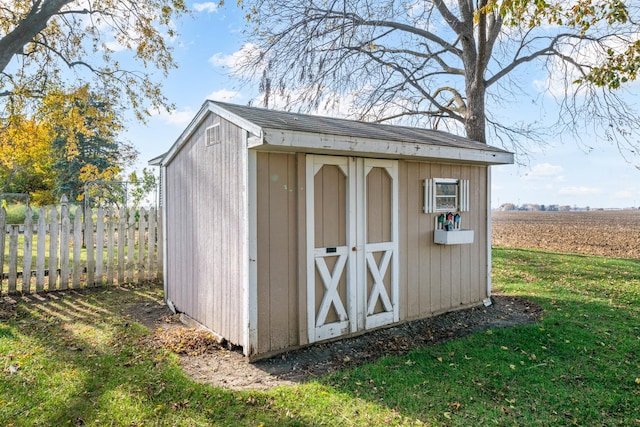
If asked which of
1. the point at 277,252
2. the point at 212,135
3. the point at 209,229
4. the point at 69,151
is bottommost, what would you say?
the point at 277,252

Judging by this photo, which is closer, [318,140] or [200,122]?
[318,140]

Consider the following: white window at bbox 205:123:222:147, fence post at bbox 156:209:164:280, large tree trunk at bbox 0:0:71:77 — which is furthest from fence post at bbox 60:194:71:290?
white window at bbox 205:123:222:147

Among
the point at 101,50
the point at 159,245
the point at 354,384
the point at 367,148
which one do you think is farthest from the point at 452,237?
the point at 101,50

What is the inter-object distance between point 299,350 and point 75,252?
4687 millimetres

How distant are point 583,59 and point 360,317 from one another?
10066 millimetres

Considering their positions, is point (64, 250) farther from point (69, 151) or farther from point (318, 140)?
point (69, 151)

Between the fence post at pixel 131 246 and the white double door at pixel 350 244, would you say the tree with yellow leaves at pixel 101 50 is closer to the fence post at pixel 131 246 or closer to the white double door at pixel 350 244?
the fence post at pixel 131 246

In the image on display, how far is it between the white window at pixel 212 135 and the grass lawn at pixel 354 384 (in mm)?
2326

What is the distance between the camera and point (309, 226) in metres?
4.05

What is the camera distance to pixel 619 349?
4215 millimetres

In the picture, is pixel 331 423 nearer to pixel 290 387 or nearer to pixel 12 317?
pixel 290 387

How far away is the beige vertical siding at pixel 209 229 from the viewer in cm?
386

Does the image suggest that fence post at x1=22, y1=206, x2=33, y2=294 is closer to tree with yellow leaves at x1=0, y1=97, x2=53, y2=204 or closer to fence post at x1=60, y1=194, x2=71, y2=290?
fence post at x1=60, y1=194, x2=71, y2=290

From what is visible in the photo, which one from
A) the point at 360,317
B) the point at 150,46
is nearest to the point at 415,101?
the point at 150,46
